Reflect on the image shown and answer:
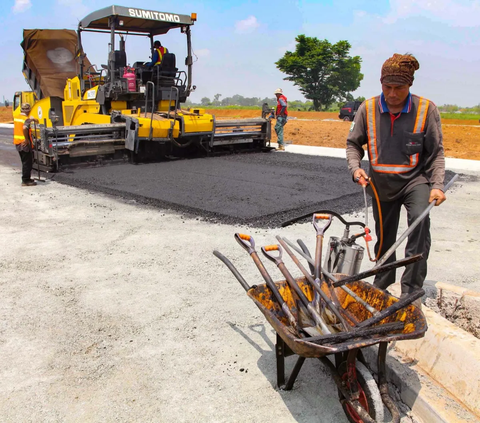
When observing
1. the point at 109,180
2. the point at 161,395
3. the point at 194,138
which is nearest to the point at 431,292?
the point at 161,395

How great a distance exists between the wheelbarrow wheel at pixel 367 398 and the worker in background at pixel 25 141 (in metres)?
6.99

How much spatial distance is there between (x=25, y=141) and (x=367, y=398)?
7218mm

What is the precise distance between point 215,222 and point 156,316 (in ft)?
7.99

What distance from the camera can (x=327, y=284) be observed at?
9.31ft

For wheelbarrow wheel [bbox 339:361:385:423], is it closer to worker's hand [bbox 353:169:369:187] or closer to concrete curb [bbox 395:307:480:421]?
concrete curb [bbox 395:307:480:421]

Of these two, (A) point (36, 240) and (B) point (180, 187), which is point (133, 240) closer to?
(A) point (36, 240)

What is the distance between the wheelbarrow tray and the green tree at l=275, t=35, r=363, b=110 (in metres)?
57.7

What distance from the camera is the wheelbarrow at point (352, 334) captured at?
2104mm

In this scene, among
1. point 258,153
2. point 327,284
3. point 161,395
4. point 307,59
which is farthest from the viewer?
point 307,59

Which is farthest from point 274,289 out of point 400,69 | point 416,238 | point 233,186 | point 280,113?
point 280,113

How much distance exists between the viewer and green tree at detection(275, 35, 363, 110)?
5728cm

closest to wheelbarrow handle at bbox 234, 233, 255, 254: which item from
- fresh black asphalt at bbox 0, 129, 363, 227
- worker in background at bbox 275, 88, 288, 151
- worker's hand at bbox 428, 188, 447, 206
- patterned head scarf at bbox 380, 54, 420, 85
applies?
worker's hand at bbox 428, 188, 447, 206

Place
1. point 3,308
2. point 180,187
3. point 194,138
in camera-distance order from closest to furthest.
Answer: point 3,308 < point 180,187 < point 194,138

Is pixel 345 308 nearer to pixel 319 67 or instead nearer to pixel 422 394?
pixel 422 394
